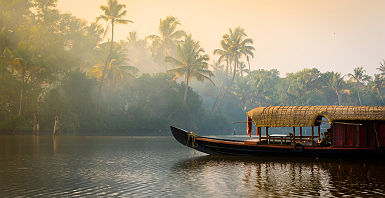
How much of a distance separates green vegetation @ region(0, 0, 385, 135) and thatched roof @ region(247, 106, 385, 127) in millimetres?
39501

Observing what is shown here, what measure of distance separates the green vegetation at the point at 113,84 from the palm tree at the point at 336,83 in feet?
0.85

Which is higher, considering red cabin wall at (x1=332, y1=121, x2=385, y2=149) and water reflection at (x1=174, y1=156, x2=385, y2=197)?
red cabin wall at (x1=332, y1=121, x2=385, y2=149)

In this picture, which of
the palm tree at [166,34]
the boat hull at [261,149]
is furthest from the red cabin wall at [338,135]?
the palm tree at [166,34]

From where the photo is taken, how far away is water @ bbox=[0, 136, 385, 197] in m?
13.8

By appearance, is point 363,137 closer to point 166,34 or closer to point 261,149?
point 261,149

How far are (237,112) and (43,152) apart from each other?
67524 mm

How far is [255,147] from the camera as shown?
25.0 meters

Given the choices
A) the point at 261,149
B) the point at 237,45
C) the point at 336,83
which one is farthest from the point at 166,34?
the point at 261,149

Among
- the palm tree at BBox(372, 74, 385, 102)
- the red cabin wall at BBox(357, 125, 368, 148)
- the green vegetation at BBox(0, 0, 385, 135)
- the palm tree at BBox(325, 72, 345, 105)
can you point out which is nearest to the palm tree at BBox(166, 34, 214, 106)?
the green vegetation at BBox(0, 0, 385, 135)

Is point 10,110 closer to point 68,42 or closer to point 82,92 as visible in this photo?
point 82,92

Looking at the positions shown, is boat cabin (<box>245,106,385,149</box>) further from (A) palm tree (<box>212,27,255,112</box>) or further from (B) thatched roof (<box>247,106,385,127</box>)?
(A) palm tree (<box>212,27,255,112</box>)

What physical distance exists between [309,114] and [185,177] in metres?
10.0

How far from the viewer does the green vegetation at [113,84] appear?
54938mm

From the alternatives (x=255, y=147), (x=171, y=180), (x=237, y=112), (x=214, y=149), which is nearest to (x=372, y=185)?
(x=171, y=180)
